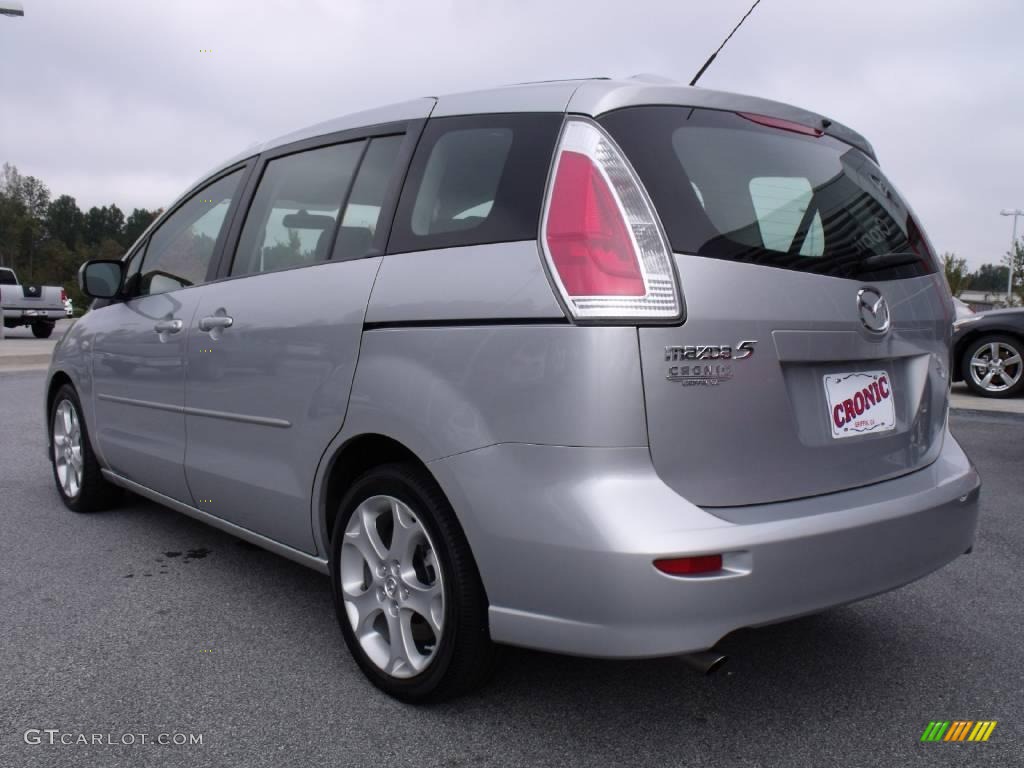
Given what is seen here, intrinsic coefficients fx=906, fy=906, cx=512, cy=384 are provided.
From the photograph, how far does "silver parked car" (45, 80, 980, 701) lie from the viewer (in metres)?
2.07

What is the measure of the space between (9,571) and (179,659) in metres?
1.38

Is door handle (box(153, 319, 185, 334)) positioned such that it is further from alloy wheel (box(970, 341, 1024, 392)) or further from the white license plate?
alloy wheel (box(970, 341, 1024, 392))

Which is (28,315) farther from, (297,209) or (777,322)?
(777,322)

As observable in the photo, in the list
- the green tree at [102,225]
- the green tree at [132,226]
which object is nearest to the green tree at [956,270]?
the green tree at [132,226]

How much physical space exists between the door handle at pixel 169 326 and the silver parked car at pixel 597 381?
64cm

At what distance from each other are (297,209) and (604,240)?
4.97ft

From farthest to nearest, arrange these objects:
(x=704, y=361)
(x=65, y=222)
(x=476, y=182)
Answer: (x=65, y=222) < (x=476, y=182) < (x=704, y=361)

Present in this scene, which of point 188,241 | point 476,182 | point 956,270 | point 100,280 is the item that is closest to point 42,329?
point 100,280

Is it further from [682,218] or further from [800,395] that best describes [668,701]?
[682,218]

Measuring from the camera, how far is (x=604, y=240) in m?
2.14

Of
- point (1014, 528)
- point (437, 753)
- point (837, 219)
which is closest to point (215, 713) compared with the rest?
point (437, 753)

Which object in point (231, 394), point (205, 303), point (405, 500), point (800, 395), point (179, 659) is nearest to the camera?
point (800, 395)

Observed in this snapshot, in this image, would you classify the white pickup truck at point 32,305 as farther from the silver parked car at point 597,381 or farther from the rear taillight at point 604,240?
the rear taillight at point 604,240

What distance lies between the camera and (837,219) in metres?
2.50
